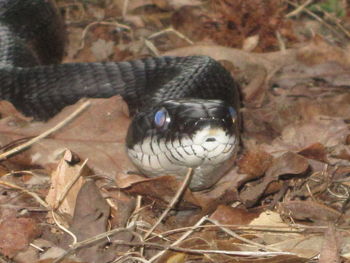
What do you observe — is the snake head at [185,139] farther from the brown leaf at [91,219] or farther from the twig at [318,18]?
the twig at [318,18]

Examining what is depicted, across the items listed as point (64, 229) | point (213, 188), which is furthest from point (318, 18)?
point (64, 229)

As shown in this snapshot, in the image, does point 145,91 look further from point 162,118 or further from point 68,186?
point 68,186

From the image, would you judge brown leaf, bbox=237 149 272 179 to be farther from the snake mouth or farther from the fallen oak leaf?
the snake mouth

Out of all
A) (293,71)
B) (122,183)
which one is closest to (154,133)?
(122,183)

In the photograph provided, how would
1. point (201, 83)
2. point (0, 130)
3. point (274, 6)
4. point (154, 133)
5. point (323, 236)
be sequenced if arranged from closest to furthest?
point (323, 236), point (154, 133), point (0, 130), point (201, 83), point (274, 6)

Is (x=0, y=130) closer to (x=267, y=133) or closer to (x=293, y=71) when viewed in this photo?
(x=267, y=133)

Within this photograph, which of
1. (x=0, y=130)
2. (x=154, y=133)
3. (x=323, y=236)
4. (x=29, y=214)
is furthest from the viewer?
(x=0, y=130)

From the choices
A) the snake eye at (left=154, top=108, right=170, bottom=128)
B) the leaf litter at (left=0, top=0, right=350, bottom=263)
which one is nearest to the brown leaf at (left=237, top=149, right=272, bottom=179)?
the leaf litter at (left=0, top=0, right=350, bottom=263)
